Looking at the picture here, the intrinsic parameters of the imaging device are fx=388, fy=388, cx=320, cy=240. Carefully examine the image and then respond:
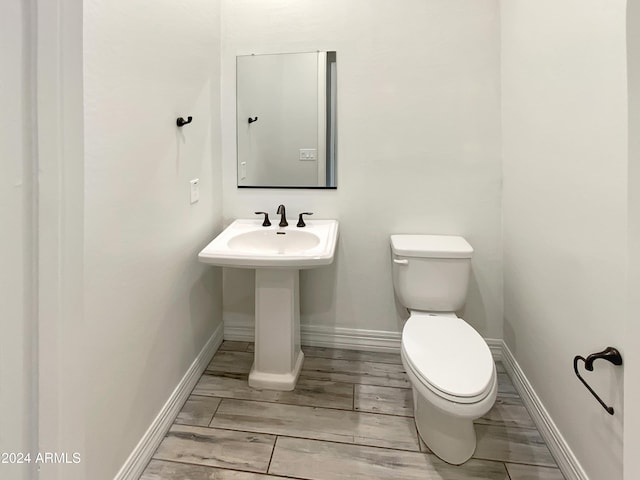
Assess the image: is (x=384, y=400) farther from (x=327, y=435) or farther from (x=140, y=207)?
(x=140, y=207)

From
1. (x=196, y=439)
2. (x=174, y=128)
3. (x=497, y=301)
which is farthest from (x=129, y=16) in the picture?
(x=497, y=301)

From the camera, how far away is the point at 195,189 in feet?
6.68

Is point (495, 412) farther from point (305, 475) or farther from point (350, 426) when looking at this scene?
point (305, 475)

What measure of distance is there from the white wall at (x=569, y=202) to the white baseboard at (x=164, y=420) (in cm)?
165

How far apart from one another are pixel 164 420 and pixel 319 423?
70 centimetres

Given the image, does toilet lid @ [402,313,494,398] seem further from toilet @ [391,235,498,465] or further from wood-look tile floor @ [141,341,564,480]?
wood-look tile floor @ [141,341,564,480]

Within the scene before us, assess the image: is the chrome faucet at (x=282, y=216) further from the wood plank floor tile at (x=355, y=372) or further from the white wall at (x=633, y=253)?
the white wall at (x=633, y=253)

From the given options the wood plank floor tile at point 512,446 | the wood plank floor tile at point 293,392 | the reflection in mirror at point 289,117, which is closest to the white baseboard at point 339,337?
the wood plank floor tile at point 293,392

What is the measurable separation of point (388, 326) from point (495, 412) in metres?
0.77

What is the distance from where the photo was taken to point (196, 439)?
1.72 metres

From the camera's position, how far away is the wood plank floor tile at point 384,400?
192 cm

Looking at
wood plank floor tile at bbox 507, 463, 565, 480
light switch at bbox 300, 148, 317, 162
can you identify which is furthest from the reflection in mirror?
wood plank floor tile at bbox 507, 463, 565, 480

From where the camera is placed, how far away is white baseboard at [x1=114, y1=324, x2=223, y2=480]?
1.48 meters

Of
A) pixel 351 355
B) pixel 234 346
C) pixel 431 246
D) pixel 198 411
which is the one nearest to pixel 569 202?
pixel 431 246
